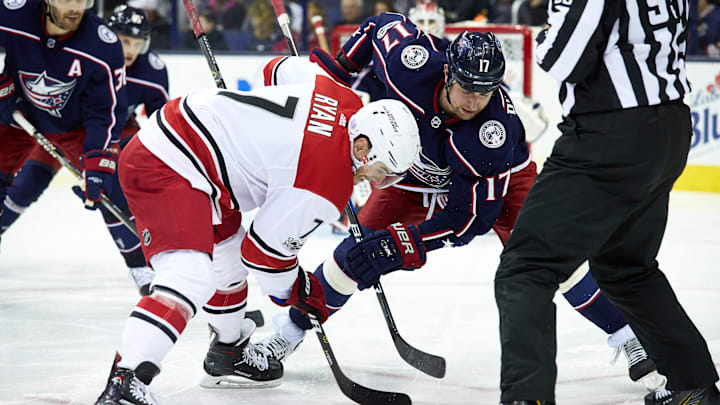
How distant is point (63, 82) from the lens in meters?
3.30

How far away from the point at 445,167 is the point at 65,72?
160 cm

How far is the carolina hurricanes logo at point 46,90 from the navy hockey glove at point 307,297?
1538 millimetres

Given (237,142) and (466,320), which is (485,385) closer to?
(466,320)

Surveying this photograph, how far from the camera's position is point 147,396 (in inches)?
73.0

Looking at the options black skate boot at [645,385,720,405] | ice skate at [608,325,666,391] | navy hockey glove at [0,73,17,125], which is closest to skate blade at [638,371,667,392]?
ice skate at [608,325,666,391]

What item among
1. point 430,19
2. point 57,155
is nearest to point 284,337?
point 57,155

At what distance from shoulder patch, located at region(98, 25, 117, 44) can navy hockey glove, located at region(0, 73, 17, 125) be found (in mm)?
366

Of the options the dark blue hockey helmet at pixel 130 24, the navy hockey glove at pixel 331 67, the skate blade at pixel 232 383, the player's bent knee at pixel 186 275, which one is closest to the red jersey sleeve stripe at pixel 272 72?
the navy hockey glove at pixel 331 67

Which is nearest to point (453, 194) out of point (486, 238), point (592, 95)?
point (592, 95)

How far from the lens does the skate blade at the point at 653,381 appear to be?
228 cm

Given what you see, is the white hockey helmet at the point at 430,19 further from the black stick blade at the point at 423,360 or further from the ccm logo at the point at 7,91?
the black stick blade at the point at 423,360

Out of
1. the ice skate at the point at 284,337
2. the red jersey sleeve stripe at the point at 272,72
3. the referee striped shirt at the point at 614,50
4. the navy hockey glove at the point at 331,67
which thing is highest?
the referee striped shirt at the point at 614,50

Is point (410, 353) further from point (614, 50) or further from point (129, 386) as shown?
point (614, 50)

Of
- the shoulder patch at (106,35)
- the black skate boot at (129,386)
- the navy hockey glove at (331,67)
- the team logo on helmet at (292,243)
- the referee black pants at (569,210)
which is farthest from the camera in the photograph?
the shoulder patch at (106,35)
